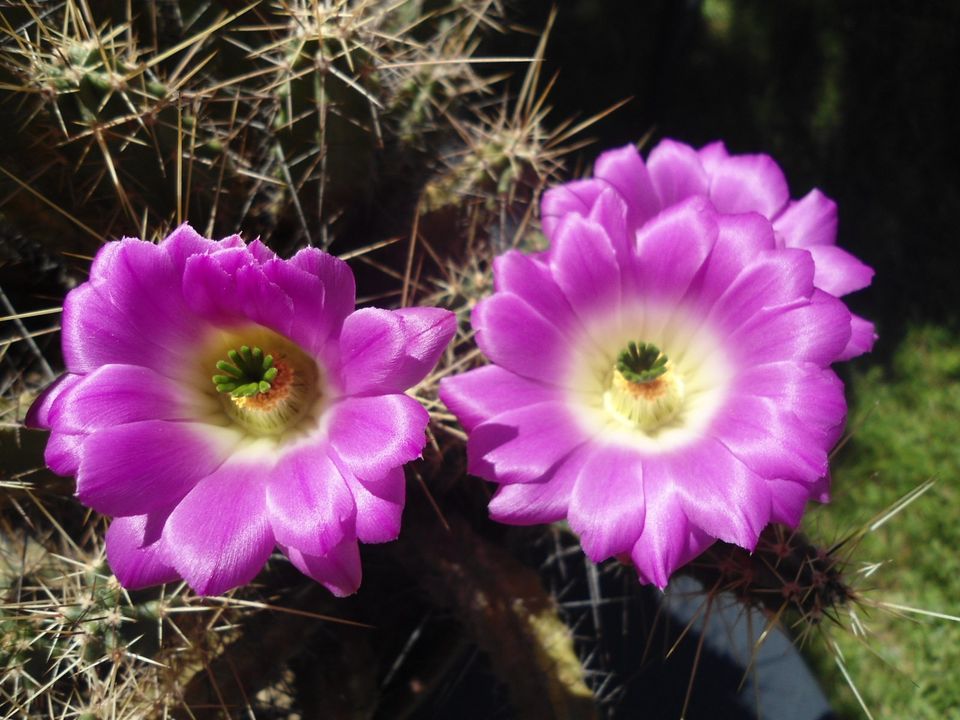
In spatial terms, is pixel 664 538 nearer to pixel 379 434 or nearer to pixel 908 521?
pixel 379 434

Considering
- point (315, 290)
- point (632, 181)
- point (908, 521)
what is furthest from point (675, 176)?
point (908, 521)

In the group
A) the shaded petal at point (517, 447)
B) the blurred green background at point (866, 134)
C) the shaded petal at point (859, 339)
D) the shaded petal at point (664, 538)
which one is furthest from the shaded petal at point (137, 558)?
the blurred green background at point (866, 134)

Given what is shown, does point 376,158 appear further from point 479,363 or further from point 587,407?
point 587,407

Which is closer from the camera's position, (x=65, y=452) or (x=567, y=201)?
(x=65, y=452)

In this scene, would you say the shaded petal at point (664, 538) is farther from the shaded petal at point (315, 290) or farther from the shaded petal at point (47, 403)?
the shaded petal at point (47, 403)

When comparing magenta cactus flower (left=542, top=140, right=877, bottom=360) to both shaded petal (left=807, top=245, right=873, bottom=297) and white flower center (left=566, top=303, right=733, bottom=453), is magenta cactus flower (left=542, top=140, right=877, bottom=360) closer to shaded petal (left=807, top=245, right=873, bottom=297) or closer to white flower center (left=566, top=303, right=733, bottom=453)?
shaded petal (left=807, top=245, right=873, bottom=297)

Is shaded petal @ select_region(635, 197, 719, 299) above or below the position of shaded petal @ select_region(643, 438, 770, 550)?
above

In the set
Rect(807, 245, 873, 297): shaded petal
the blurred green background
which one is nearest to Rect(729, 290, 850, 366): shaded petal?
Rect(807, 245, 873, 297): shaded petal
